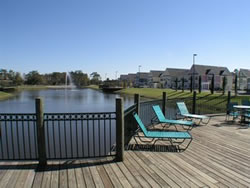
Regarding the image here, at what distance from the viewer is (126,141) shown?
176 inches

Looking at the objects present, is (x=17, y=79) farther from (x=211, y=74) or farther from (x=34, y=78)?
(x=211, y=74)

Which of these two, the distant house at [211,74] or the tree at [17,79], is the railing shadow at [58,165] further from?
the tree at [17,79]

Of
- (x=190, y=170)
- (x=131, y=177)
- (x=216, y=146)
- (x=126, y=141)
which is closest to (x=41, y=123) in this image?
(x=131, y=177)

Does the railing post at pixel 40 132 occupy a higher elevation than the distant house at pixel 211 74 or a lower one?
lower

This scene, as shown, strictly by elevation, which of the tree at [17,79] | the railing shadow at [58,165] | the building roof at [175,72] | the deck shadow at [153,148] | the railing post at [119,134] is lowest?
the deck shadow at [153,148]

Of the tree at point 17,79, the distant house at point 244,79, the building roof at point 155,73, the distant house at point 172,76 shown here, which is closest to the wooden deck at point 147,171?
the distant house at point 172,76

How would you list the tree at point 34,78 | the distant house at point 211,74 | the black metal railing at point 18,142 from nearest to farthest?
1. the black metal railing at point 18,142
2. the distant house at point 211,74
3. the tree at point 34,78

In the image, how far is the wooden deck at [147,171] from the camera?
2643 mm

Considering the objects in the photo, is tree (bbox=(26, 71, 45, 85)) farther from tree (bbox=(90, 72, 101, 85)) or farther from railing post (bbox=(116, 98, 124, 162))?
railing post (bbox=(116, 98, 124, 162))

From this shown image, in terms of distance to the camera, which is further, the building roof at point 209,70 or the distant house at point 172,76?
the distant house at point 172,76

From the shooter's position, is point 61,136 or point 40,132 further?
point 61,136

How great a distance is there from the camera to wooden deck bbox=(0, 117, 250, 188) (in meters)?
2.64

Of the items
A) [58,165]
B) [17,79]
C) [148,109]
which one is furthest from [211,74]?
[17,79]

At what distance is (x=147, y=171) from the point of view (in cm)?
299
